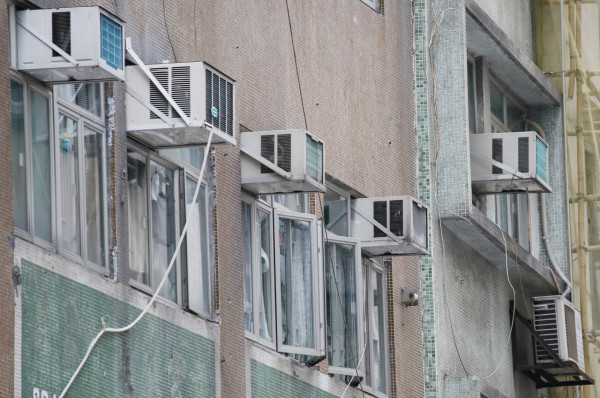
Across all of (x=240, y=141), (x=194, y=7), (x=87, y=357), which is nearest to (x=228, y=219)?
(x=240, y=141)

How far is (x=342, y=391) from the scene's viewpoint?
17.6 metres

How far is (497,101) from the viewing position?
2455 centimetres

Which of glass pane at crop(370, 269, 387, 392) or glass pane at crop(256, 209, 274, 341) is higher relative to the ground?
glass pane at crop(256, 209, 274, 341)

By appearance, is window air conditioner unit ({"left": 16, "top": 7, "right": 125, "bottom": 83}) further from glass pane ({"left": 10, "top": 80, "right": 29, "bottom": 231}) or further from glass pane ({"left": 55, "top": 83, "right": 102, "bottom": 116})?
glass pane ({"left": 55, "top": 83, "right": 102, "bottom": 116})

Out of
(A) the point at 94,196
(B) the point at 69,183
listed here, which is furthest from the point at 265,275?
(B) the point at 69,183

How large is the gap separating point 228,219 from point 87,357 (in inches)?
129

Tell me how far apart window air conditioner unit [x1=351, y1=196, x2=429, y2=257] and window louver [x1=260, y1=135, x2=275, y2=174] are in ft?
9.81

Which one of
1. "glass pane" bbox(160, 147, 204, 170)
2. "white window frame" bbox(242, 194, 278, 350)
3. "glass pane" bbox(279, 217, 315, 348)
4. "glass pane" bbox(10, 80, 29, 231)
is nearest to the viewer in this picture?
"glass pane" bbox(10, 80, 29, 231)

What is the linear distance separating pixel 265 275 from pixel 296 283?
1.55 ft

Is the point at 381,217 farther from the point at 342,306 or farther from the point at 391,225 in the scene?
the point at 342,306

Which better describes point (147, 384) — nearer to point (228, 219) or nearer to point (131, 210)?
point (131, 210)

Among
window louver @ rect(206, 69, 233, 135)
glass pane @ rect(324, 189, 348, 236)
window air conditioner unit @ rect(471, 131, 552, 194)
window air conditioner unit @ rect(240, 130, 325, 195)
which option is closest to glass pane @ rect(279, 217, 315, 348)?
window air conditioner unit @ rect(240, 130, 325, 195)

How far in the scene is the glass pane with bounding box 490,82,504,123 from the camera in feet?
79.6

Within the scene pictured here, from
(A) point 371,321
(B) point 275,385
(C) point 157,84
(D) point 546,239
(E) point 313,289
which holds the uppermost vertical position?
(C) point 157,84
